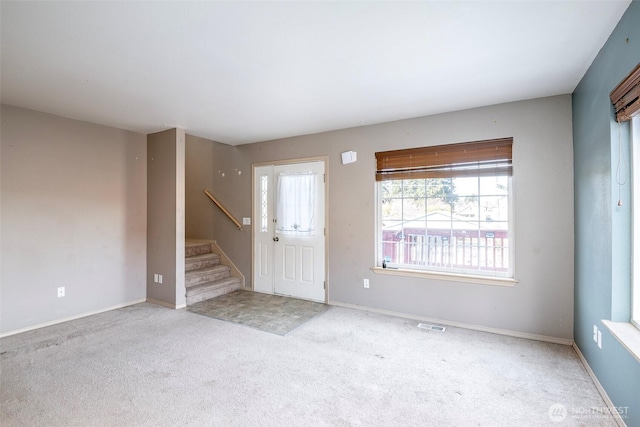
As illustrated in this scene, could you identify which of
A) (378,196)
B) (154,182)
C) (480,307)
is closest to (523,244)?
(480,307)

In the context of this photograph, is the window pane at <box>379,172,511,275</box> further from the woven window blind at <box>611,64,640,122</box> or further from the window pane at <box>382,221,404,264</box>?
the woven window blind at <box>611,64,640,122</box>

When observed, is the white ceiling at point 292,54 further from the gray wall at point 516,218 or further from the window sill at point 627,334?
the window sill at point 627,334

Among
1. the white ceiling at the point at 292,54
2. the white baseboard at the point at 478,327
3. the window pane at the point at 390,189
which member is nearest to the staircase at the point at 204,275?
the white baseboard at the point at 478,327

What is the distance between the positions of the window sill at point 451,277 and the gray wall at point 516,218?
0.06 meters

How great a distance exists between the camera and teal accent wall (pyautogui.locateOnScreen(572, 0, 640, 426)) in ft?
5.66

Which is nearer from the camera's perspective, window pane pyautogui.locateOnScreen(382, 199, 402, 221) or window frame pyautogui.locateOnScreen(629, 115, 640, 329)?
window frame pyautogui.locateOnScreen(629, 115, 640, 329)

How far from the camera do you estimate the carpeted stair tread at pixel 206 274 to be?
4.43 meters

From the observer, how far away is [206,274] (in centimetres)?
467

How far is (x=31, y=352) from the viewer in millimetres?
2729

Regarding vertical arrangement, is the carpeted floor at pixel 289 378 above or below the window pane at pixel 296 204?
below

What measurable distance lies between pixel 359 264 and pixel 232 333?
1.75 meters

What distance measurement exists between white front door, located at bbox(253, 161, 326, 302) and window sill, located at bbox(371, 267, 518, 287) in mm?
954

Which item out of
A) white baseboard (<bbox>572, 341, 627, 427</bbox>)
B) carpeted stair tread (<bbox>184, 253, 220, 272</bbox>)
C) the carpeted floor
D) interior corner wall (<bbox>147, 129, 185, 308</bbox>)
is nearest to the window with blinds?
the carpeted floor

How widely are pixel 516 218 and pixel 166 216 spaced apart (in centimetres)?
423
